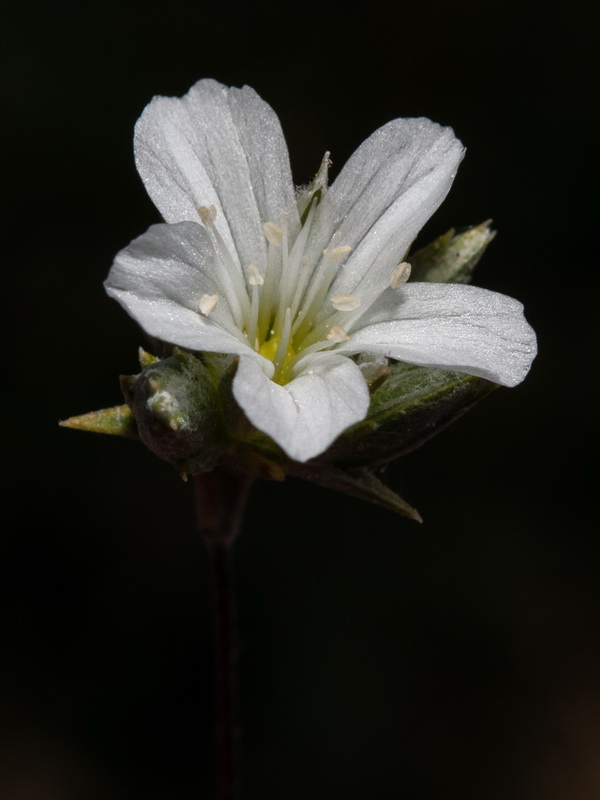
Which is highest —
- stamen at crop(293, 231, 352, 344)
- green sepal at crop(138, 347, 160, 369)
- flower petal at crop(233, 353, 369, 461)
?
stamen at crop(293, 231, 352, 344)

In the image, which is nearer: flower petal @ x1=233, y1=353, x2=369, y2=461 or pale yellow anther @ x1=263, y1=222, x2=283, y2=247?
flower petal @ x1=233, y1=353, x2=369, y2=461

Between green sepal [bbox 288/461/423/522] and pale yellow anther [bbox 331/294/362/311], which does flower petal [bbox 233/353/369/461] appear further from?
green sepal [bbox 288/461/423/522]

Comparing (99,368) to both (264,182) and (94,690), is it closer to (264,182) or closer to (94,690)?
(94,690)

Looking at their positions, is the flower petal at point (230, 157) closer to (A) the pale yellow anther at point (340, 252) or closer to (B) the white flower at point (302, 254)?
(B) the white flower at point (302, 254)

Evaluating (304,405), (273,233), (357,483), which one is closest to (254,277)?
(273,233)

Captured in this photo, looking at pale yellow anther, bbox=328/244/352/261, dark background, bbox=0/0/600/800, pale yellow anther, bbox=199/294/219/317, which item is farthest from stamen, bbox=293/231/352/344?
dark background, bbox=0/0/600/800

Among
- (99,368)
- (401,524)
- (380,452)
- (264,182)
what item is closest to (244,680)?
(401,524)

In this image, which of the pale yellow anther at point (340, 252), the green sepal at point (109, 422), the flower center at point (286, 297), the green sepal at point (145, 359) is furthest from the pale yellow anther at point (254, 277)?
the green sepal at point (109, 422)
